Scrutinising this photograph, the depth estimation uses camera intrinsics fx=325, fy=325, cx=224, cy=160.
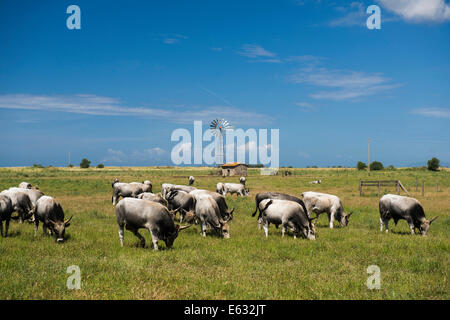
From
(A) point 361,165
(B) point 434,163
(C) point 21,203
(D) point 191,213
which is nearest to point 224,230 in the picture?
(D) point 191,213

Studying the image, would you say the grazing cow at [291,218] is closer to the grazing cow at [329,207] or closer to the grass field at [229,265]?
the grass field at [229,265]

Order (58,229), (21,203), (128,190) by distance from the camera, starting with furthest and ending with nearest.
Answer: (128,190)
(21,203)
(58,229)

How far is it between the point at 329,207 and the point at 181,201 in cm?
777

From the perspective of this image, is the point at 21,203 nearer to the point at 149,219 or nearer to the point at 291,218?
the point at 149,219

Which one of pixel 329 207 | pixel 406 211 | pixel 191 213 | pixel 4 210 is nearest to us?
pixel 4 210

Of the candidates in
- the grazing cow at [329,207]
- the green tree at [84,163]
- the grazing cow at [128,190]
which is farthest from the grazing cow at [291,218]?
the green tree at [84,163]

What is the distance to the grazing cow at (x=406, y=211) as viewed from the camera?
1477cm

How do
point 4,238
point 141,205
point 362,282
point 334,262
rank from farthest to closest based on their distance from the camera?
point 4,238 < point 141,205 < point 334,262 < point 362,282

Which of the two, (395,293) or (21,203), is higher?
(21,203)

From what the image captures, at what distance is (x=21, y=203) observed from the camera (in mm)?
16234
